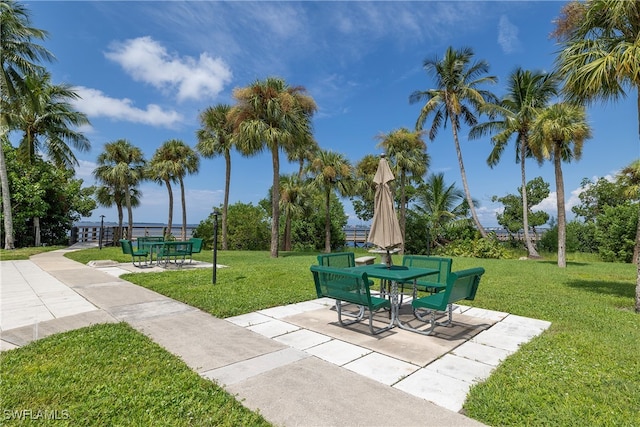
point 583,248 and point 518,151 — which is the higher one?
point 518,151

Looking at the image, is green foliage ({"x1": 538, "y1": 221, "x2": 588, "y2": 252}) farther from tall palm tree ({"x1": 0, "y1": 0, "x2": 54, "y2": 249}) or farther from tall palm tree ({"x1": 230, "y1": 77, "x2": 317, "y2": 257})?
tall palm tree ({"x1": 0, "y1": 0, "x2": 54, "y2": 249})

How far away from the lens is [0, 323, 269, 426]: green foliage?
226 cm

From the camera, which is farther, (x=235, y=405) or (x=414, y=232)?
(x=414, y=232)

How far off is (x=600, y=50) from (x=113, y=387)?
9.20m

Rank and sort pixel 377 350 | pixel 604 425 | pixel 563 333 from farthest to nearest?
pixel 563 333 < pixel 377 350 < pixel 604 425

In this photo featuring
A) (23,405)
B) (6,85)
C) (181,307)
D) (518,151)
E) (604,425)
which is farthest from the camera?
(518,151)

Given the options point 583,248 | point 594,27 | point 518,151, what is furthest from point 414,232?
point 594,27

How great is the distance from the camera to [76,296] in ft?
20.2

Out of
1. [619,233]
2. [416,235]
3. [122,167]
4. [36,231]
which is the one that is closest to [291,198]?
[416,235]

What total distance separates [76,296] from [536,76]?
2144cm

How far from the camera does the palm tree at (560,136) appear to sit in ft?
40.8

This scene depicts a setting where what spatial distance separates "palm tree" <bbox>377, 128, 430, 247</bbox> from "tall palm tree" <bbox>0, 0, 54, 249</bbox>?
63.4 feet

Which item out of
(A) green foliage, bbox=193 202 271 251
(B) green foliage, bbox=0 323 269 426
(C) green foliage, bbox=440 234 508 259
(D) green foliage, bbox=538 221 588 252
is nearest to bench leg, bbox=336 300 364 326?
(B) green foliage, bbox=0 323 269 426

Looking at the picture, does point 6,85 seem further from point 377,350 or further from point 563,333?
point 563,333
